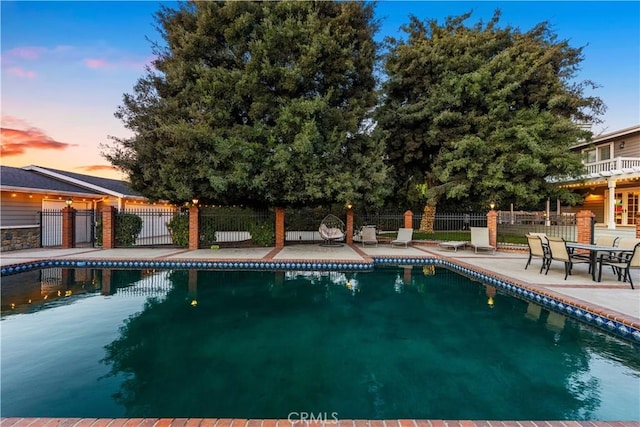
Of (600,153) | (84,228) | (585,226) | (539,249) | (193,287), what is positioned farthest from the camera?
(600,153)

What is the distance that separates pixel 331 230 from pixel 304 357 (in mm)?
10255

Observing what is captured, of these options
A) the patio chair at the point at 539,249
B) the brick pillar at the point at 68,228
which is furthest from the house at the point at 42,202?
the patio chair at the point at 539,249

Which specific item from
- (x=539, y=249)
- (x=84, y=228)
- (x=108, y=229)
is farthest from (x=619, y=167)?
(x=84, y=228)

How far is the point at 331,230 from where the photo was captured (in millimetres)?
14680

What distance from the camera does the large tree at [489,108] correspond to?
15000 millimetres

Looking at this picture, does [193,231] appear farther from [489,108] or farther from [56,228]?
[489,108]

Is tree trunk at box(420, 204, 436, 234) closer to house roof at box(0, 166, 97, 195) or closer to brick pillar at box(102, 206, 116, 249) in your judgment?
brick pillar at box(102, 206, 116, 249)

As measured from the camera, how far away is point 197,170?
41.0ft

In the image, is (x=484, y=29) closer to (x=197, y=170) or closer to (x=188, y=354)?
(x=197, y=170)

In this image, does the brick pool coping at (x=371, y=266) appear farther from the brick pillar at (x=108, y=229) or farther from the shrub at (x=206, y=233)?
the shrub at (x=206, y=233)

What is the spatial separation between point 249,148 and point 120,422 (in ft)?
33.7

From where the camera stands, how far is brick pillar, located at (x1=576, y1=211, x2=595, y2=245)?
11.8 metres

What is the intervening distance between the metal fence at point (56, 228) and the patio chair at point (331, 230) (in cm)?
1036

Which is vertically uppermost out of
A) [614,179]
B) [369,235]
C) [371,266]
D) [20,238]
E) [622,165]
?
[622,165]
